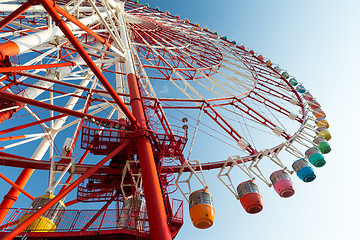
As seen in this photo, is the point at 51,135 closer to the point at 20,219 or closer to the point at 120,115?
the point at 120,115

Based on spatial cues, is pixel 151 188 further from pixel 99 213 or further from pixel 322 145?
pixel 322 145

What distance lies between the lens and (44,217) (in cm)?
950

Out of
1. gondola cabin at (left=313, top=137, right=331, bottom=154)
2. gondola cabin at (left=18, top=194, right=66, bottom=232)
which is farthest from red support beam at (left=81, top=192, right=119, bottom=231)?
gondola cabin at (left=313, top=137, right=331, bottom=154)

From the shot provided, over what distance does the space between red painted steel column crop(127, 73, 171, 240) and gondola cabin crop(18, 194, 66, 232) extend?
429 centimetres

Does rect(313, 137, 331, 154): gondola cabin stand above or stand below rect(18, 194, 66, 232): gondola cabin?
above

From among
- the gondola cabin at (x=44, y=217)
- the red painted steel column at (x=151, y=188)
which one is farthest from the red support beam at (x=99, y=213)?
the red painted steel column at (x=151, y=188)

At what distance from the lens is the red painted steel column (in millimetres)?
5531

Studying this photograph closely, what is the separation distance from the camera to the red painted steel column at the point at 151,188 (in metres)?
5.53

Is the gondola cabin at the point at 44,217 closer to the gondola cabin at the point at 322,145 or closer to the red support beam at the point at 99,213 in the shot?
the red support beam at the point at 99,213

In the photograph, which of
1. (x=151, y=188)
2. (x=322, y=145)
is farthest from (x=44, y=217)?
(x=322, y=145)

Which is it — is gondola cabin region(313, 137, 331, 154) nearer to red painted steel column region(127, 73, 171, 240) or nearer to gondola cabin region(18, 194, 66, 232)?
red painted steel column region(127, 73, 171, 240)

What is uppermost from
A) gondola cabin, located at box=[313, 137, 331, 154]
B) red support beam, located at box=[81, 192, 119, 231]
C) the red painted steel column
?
gondola cabin, located at box=[313, 137, 331, 154]

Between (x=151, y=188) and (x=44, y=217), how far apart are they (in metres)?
5.66

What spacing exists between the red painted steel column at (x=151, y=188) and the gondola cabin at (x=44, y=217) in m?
4.29
